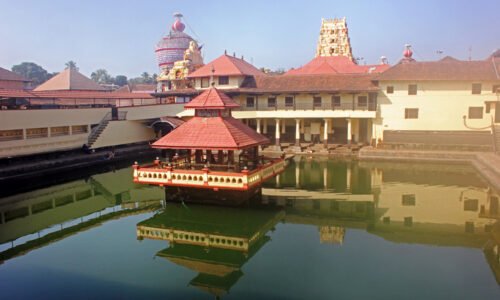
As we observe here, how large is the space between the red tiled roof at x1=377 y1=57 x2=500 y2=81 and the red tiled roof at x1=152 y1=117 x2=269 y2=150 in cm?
1593

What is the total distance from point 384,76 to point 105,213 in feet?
65.2

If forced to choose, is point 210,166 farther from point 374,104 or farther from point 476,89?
point 476,89

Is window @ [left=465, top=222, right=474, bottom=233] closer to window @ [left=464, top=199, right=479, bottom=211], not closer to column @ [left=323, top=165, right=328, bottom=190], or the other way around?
window @ [left=464, top=199, right=479, bottom=211]

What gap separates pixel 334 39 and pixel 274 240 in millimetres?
40848

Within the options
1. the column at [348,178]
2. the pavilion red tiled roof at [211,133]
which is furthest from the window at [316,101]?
the pavilion red tiled roof at [211,133]

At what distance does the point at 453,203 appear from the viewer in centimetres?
1576

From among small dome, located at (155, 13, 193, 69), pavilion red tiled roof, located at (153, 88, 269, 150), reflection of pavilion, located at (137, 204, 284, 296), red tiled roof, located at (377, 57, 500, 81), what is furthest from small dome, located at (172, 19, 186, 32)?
reflection of pavilion, located at (137, 204, 284, 296)

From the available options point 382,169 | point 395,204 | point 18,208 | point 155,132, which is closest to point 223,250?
point 395,204

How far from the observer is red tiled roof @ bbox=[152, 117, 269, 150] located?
46.6ft

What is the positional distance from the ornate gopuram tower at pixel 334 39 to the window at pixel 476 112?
23.1m

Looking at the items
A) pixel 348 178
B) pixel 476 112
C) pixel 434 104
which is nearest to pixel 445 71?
pixel 434 104

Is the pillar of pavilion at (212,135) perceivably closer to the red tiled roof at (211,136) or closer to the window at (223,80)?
the red tiled roof at (211,136)

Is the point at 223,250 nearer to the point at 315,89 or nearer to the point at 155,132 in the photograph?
the point at 315,89

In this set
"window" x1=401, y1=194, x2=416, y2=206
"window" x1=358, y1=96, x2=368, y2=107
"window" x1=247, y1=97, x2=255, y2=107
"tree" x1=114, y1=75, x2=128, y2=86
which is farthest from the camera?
"tree" x1=114, y1=75, x2=128, y2=86
